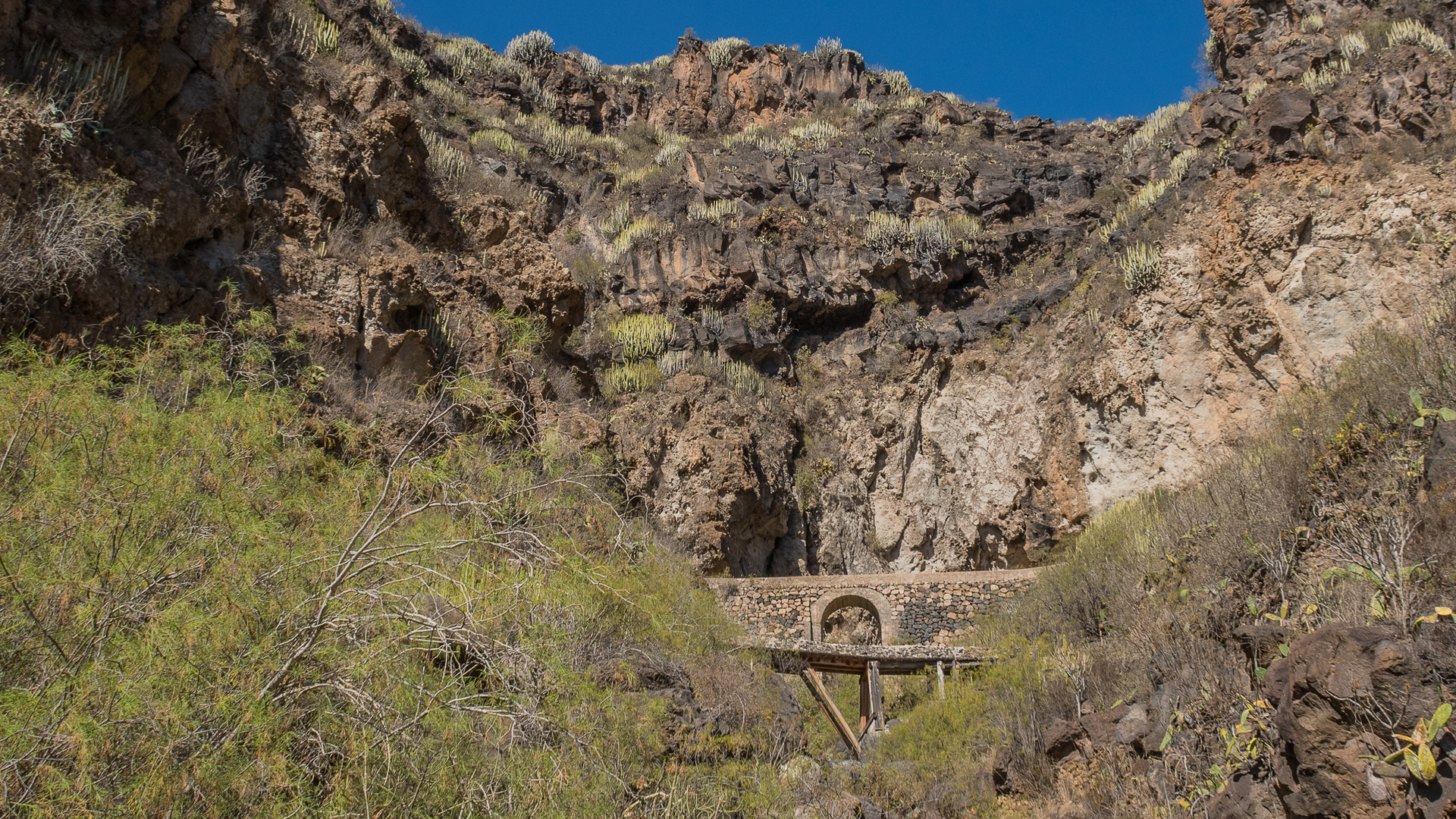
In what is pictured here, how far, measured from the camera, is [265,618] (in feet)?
13.2

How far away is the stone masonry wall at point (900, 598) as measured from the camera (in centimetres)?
1512

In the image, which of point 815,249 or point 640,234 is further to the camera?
point 640,234

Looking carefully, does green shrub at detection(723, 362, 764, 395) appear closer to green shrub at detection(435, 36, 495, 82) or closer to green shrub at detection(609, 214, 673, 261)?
green shrub at detection(609, 214, 673, 261)

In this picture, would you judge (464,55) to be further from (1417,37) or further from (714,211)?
(1417,37)

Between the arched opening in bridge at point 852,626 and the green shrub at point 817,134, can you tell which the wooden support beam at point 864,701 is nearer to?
the arched opening in bridge at point 852,626

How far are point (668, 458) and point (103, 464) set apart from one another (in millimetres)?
12966

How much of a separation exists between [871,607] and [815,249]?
32.3 ft

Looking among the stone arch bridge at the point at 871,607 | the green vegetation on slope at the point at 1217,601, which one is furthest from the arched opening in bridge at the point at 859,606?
the green vegetation on slope at the point at 1217,601

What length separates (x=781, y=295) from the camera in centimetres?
2086

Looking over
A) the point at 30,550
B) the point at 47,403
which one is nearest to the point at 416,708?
the point at 30,550

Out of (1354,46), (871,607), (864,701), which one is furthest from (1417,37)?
(864,701)

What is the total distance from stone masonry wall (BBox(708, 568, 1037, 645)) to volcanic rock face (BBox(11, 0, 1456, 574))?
133 centimetres

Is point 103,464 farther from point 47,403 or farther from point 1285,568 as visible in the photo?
point 1285,568

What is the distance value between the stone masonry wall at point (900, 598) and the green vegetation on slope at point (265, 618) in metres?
8.78
